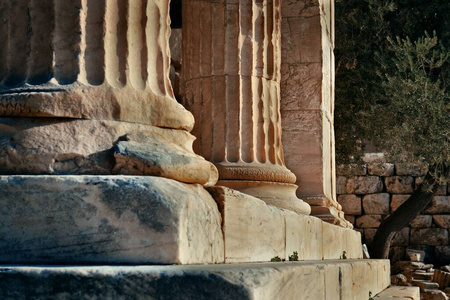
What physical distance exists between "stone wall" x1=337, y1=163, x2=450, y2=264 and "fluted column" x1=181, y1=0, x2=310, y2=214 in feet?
39.2

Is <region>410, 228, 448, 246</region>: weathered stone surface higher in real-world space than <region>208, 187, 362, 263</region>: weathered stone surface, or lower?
lower

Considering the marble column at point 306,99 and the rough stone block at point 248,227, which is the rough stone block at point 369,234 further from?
the rough stone block at point 248,227

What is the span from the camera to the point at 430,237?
60.8 ft

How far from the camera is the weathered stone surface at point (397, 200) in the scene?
1853 cm

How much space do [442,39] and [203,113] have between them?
31.3 feet

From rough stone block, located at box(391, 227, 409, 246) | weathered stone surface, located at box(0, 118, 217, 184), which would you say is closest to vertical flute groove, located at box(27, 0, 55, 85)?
weathered stone surface, located at box(0, 118, 217, 184)

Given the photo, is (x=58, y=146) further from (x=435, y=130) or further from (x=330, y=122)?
(x=435, y=130)

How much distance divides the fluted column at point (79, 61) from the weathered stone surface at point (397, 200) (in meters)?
15.6

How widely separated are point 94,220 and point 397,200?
16.3m

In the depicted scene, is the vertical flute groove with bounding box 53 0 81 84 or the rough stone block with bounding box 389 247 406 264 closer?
the vertical flute groove with bounding box 53 0 81 84

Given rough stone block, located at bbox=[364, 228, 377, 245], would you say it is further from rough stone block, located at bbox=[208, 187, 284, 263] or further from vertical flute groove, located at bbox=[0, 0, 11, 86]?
vertical flute groove, located at bbox=[0, 0, 11, 86]

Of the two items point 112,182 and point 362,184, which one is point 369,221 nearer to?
point 362,184

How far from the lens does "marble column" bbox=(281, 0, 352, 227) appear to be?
9.11 metres

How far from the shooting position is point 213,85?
21.8 feet
